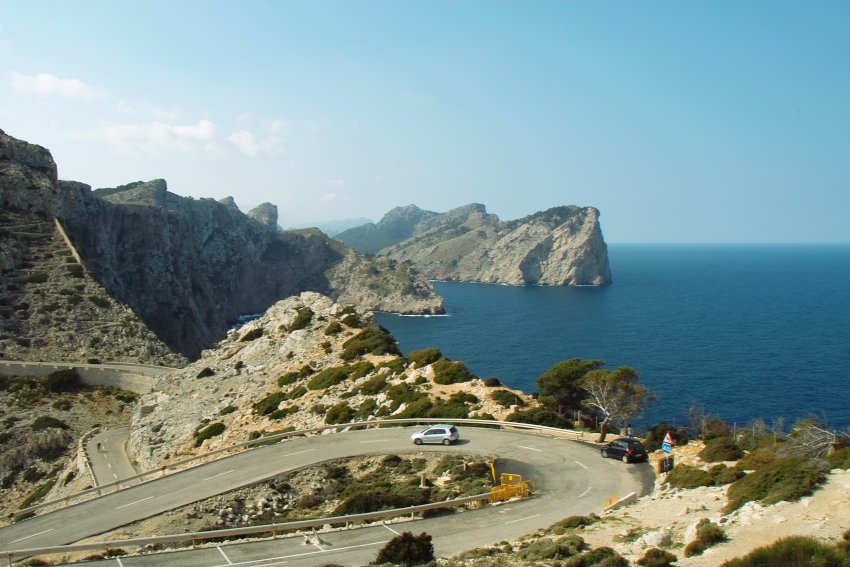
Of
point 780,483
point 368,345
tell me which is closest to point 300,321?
point 368,345

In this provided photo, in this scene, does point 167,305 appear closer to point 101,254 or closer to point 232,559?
point 101,254

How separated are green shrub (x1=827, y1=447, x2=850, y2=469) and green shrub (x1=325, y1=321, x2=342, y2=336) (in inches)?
1806

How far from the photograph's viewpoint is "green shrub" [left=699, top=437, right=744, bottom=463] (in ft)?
86.1

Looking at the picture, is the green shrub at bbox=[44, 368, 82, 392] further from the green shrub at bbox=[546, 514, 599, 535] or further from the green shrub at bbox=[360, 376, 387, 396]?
the green shrub at bbox=[546, 514, 599, 535]

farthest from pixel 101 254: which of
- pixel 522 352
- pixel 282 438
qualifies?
pixel 282 438

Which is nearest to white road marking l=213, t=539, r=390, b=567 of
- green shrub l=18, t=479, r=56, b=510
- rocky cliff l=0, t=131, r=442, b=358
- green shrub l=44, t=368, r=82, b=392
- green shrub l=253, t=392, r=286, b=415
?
green shrub l=253, t=392, r=286, b=415

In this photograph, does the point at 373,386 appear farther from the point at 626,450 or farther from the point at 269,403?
the point at 626,450

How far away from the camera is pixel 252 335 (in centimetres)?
6912

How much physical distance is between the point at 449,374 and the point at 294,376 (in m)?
15.5

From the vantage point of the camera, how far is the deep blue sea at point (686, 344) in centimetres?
8144

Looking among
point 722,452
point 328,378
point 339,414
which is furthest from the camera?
point 328,378

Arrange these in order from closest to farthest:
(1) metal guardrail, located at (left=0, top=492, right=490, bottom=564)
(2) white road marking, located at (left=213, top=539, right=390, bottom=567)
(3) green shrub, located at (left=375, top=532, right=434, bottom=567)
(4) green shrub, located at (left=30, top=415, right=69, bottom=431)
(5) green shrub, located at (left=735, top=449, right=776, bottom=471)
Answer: (3) green shrub, located at (left=375, top=532, right=434, bottom=567) < (2) white road marking, located at (left=213, top=539, right=390, bottom=567) < (1) metal guardrail, located at (left=0, top=492, right=490, bottom=564) < (5) green shrub, located at (left=735, top=449, right=776, bottom=471) < (4) green shrub, located at (left=30, top=415, right=69, bottom=431)

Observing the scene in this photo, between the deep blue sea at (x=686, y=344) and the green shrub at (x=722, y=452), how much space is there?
50.3 metres

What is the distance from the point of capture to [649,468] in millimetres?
29156
